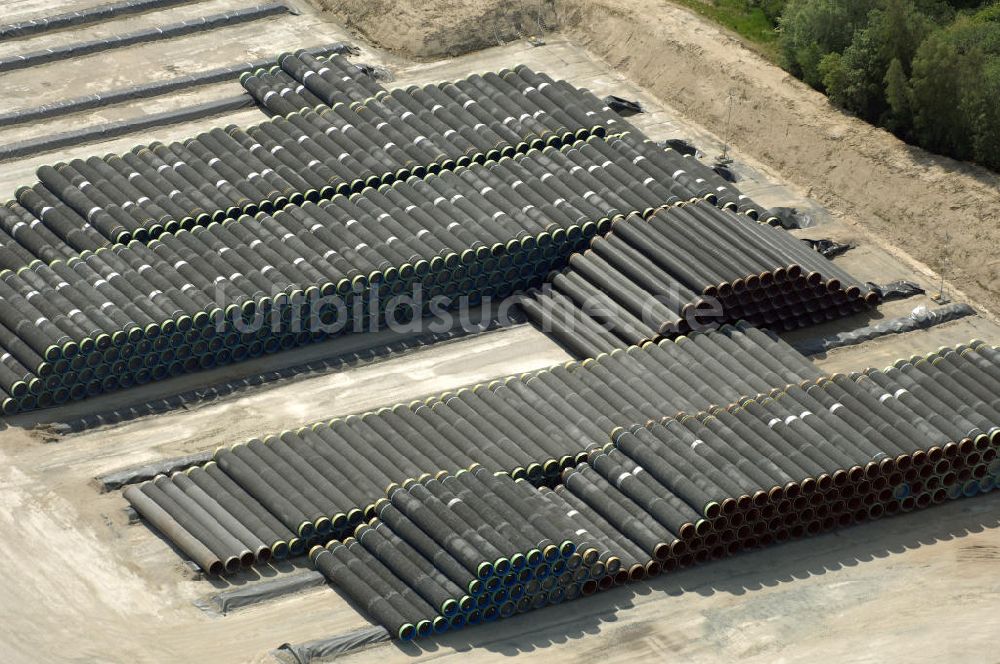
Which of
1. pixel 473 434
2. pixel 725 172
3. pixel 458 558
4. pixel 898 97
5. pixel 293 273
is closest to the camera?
pixel 458 558

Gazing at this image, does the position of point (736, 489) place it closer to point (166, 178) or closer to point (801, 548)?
point (801, 548)

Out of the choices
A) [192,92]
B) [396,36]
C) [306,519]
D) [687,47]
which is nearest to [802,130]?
[687,47]

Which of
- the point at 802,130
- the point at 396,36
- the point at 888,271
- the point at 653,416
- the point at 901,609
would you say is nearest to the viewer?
the point at 901,609

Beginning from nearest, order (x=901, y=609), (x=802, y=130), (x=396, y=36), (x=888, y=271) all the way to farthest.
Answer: (x=901, y=609)
(x=888, y=271)
(x=802, y=130)
(x=396, y=36)

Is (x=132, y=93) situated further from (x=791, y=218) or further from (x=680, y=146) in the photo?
(x=791, y=218)

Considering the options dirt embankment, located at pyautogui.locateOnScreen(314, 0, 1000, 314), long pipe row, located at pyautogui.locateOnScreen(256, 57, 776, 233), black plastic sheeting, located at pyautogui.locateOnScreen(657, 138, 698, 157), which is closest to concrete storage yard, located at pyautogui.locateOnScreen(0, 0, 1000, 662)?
dirt embankment, located at pyautogui.locateOnScreen(314, 0, 1000, 314)

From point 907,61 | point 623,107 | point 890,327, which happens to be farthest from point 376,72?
point 890,327

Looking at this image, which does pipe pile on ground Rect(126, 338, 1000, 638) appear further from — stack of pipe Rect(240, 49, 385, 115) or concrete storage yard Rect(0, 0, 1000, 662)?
stack of pipe Rect(240, 49, 385, 115)

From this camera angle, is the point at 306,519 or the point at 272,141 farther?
the point at 272,141
